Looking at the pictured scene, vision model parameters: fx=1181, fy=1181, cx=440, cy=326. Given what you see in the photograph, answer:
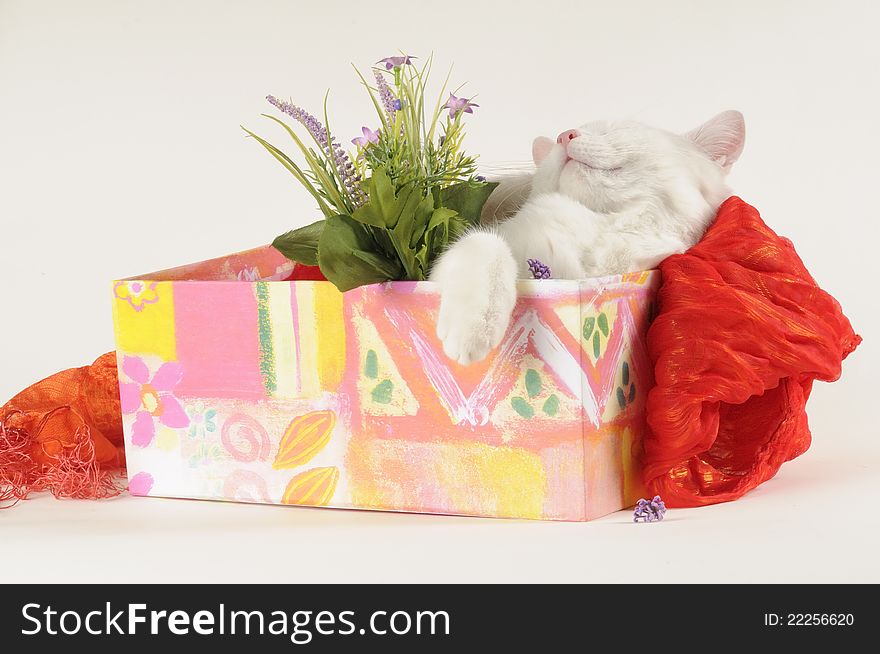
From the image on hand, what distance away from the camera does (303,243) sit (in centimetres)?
188

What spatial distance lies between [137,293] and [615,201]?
789 mm

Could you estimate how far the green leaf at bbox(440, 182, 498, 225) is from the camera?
1.90m

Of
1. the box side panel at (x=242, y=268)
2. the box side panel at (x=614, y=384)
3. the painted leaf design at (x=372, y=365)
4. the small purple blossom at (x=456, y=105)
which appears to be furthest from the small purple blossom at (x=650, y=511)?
the box side panel at (x=242, y=268)

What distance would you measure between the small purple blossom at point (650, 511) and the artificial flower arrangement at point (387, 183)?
0.46 meters

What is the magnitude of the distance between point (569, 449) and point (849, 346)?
1.94ft

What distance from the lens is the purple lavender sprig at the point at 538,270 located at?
173 centimetres

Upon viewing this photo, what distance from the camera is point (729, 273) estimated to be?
177 cm

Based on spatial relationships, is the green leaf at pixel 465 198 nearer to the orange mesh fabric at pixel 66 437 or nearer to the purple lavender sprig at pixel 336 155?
the purple lavender sprig at pixel 336 155

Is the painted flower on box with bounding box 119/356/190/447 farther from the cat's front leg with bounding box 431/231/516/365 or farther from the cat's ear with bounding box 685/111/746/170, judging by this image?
the cat's ear with bounding box 685/111/746/170

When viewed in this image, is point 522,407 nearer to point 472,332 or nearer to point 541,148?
point 472,332

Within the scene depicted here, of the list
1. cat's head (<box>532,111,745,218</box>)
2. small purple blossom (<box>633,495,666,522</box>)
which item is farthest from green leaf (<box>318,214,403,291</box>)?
small purple blossom (<box>633,495,666,522</box>)

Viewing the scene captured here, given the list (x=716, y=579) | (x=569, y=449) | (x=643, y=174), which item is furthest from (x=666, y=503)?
(x=643, y=174)

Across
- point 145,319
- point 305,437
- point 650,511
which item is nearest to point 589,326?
point 650,511

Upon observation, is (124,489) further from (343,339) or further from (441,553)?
(441,553)
